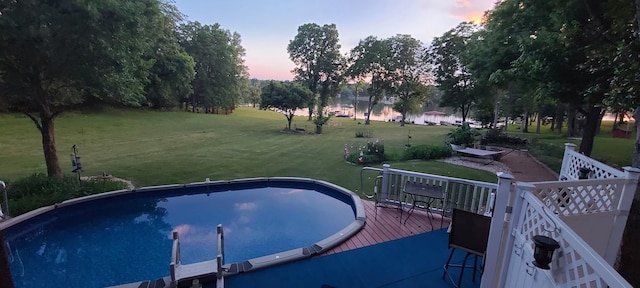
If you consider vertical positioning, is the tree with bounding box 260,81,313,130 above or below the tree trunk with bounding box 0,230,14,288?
above

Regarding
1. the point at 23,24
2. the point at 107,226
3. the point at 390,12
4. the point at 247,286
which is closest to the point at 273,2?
the point at 390,12

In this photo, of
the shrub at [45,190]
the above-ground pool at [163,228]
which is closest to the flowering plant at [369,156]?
the above-ground pool at [163,228]

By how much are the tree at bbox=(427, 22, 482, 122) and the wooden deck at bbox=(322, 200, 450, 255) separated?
1691 cm

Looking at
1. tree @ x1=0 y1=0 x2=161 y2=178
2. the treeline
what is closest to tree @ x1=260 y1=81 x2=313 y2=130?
the treeline

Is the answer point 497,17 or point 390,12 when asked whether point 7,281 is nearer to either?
point 497,17

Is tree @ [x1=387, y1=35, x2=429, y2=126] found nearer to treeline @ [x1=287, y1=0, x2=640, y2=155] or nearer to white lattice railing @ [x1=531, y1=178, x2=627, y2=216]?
treeline @ [x1=287, y1=0, x2=640, y2=155]

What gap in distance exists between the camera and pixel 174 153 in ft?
41.6

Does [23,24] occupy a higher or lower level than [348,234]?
higher

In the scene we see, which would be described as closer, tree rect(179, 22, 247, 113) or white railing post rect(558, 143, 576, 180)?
white railing post rect(558, 143, 576, 180)

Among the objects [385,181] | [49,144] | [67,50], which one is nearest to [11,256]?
[49,144]

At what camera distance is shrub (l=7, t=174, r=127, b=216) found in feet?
20.7

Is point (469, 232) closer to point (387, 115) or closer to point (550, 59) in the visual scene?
point (550, 59)

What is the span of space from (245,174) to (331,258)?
6.18 metres

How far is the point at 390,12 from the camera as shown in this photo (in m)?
13.7
